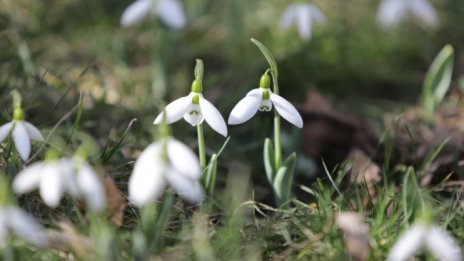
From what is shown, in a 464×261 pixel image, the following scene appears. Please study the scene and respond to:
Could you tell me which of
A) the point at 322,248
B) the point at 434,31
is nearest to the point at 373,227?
the point at 322,248

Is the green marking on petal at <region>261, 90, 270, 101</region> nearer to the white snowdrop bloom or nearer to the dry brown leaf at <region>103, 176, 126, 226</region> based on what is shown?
the dry brown leaf at <region>103, 176, 126, 226</region>

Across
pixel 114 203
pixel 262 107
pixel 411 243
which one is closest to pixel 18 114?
pixel 114 203

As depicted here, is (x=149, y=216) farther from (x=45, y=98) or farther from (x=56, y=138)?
(x=45, y=98)

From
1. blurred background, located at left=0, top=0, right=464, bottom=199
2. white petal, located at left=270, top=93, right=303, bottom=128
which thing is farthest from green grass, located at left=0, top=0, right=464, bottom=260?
white petal, located at left=270, top=93, right=303, bottom=128

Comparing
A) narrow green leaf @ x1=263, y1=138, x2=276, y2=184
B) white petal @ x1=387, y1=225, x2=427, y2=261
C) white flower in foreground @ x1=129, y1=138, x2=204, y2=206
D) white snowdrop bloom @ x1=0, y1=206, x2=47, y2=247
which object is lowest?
narrow green leaf @ x1=263, y1=138, x2=276, y2=184

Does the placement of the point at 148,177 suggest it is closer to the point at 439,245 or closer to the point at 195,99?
the point at 195,99
